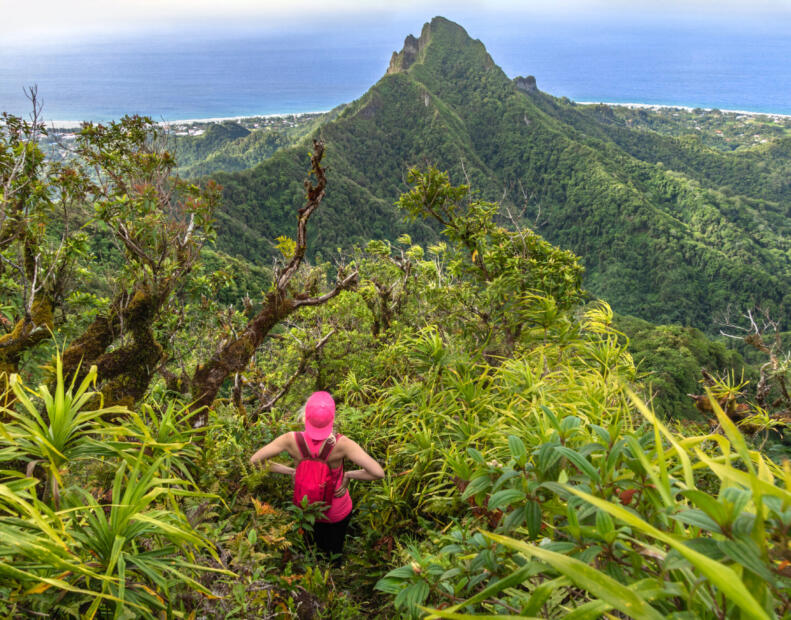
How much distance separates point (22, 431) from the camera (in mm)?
1337

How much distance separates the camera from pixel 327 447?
2.46 meters

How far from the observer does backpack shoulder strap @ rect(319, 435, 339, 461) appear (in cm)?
244

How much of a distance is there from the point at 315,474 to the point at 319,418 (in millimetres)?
384

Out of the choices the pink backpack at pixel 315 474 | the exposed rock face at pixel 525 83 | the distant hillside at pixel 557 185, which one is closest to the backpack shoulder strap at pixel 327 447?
the pink backpack at pixel 315 474

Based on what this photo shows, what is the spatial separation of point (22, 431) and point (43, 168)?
378 cm

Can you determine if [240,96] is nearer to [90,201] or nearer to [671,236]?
[671,236]

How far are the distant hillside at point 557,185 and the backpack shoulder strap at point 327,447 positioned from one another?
3791cm

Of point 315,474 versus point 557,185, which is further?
point 557,185

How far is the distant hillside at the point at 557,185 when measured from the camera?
61.6 metres

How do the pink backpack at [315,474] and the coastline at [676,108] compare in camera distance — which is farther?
the coastline at [676,108]

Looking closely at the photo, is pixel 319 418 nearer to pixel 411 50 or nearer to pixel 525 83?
pixel 525 83

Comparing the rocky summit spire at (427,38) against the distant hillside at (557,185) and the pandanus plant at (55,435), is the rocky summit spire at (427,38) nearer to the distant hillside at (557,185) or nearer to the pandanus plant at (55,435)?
the distant hillside at (557,185)

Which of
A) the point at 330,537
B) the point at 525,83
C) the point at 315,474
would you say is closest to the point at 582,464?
the point at 315,474

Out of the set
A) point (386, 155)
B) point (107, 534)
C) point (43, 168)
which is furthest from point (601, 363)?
point (386, 155)
